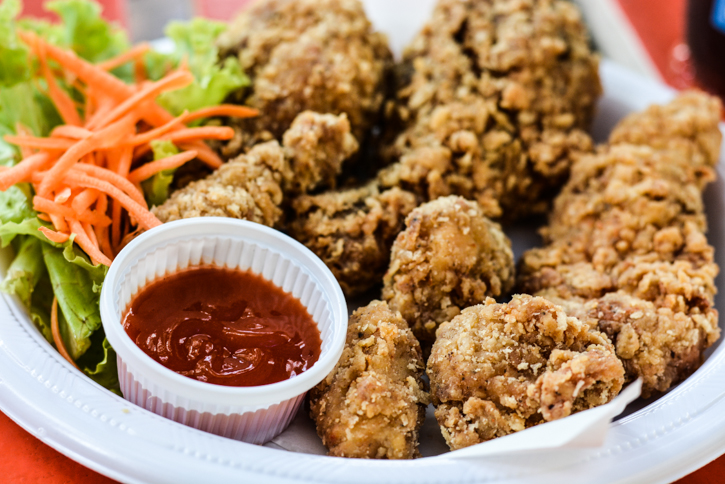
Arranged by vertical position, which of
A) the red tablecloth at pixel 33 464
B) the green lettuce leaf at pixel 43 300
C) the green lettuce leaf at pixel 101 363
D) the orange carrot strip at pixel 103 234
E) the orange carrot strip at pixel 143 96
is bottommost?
the red tablecloth at pixel 33 464

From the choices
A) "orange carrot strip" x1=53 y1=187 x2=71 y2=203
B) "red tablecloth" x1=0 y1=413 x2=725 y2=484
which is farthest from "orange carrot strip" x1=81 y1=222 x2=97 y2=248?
"red tablecloth" x1=0 y1=413 x2=725 y2=484

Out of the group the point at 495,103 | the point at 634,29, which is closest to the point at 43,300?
the point at 495,103

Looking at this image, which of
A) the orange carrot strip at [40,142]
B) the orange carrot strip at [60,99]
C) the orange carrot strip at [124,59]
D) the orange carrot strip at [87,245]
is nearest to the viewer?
the orange carrot strip at [87,245]

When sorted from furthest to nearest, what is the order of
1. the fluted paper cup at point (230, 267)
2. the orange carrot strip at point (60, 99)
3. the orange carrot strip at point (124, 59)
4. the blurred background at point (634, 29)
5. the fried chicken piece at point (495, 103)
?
1. the blurred background at point (634, 29)
2. the orange carrot strip at point (124, 59)
3. the fried chicken piece at point (495, 103)
4. the orange carrot strip at point (60, 99)
5. the fluted paper cup at point (230, 267)

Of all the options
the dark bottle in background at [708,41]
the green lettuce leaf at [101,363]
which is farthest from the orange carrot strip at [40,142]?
the dark bottle in background at [708,41]

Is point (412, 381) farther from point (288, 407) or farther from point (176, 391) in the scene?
point (176, 391)

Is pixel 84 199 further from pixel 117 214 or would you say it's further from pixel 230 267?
pixel 230 267

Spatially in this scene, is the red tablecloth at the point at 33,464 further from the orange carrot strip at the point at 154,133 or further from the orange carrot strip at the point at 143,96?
the orange carrot strip at the point at 143,96
